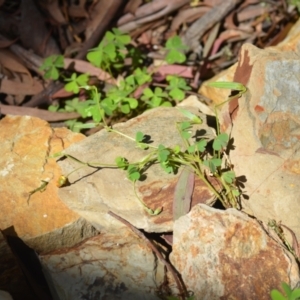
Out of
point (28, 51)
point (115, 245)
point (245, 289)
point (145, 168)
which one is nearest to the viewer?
point (245, 289)

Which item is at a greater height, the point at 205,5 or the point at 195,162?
the point at 205,5

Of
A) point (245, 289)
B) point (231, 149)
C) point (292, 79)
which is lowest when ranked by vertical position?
point (245, 289)

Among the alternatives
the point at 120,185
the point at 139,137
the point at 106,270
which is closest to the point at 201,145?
the point at 139,137

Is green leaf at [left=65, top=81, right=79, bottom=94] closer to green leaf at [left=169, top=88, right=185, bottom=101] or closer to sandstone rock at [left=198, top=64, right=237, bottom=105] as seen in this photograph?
green leaf at [left=169, top=88, right=185, bottom=101]

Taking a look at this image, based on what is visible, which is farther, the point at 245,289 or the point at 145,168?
the point at 145,168

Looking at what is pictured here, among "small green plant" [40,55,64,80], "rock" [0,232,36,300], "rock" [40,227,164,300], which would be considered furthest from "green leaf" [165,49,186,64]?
"rock" [0,232,36,300]

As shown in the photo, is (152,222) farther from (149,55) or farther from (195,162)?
(149,55)

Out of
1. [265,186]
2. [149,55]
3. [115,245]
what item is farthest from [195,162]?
[149,55]
